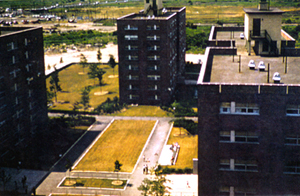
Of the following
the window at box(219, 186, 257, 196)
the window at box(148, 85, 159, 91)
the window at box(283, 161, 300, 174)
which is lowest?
the window at box(148, 85, 159, 91)

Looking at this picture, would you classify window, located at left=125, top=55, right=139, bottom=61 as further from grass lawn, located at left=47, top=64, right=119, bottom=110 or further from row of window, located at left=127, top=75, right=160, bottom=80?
grass lawn, located at left=47, top=64, right=119, bottom=110

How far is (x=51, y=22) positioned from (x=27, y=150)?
11268 centimetres

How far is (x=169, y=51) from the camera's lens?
3986 inches

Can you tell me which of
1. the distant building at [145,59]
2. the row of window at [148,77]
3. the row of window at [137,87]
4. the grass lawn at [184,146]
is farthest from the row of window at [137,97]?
the grass lawn at [184,146]

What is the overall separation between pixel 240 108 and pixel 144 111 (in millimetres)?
Answer: 57093

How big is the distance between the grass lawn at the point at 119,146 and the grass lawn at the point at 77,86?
1688 centimetres

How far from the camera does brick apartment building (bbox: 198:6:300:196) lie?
131ft

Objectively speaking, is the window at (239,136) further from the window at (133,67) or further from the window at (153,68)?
the window at (133,67)

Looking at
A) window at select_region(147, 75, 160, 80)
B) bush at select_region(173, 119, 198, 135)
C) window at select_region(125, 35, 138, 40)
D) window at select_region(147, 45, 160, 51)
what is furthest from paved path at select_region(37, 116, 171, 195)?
window at select_region(125, 35, 138, 40)

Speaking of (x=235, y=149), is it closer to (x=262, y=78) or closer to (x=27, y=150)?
(x=262, y=78)

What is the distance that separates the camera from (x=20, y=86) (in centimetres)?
7300

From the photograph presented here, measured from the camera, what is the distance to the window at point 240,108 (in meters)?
40.6

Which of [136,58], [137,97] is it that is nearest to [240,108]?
[136,58]

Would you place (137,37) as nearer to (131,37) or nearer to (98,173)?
(131,37)
